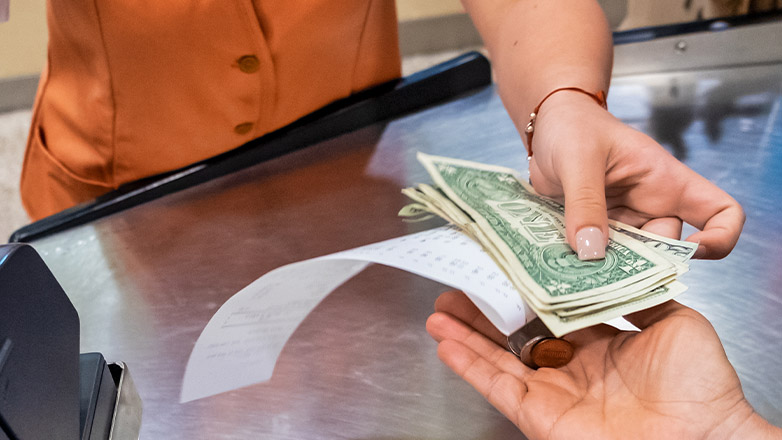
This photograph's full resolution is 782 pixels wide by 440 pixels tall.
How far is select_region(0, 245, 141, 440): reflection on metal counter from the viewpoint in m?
0.35

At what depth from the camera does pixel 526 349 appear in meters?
0.54

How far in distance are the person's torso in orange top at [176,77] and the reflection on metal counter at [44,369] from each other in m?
0.46

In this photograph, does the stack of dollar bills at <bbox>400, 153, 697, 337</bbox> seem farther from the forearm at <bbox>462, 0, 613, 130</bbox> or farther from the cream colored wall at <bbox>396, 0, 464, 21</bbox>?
the cream colored wall at <bbox>396, 0, 464, 21</bbox>

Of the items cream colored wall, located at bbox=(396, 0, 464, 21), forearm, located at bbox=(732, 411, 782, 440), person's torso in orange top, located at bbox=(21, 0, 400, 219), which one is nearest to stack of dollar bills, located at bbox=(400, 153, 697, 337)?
forearm, located at bbox=(732, 411, 782, 440)

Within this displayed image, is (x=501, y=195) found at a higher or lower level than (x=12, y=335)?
lower

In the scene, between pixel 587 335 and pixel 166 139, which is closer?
pixel 587 335

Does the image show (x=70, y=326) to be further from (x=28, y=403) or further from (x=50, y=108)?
(x=50, y=108)

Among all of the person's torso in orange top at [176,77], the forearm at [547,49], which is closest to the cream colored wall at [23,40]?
the person's torso in orange top at [176,77]

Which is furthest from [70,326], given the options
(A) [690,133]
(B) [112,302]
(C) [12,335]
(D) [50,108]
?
(A) [690,133]

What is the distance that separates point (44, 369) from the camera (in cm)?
39

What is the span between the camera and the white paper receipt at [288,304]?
20.8 inches

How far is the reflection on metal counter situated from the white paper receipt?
79mm

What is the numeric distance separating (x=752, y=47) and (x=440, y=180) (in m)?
0.64

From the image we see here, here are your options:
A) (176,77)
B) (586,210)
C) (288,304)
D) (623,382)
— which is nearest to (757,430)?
(623,382)
